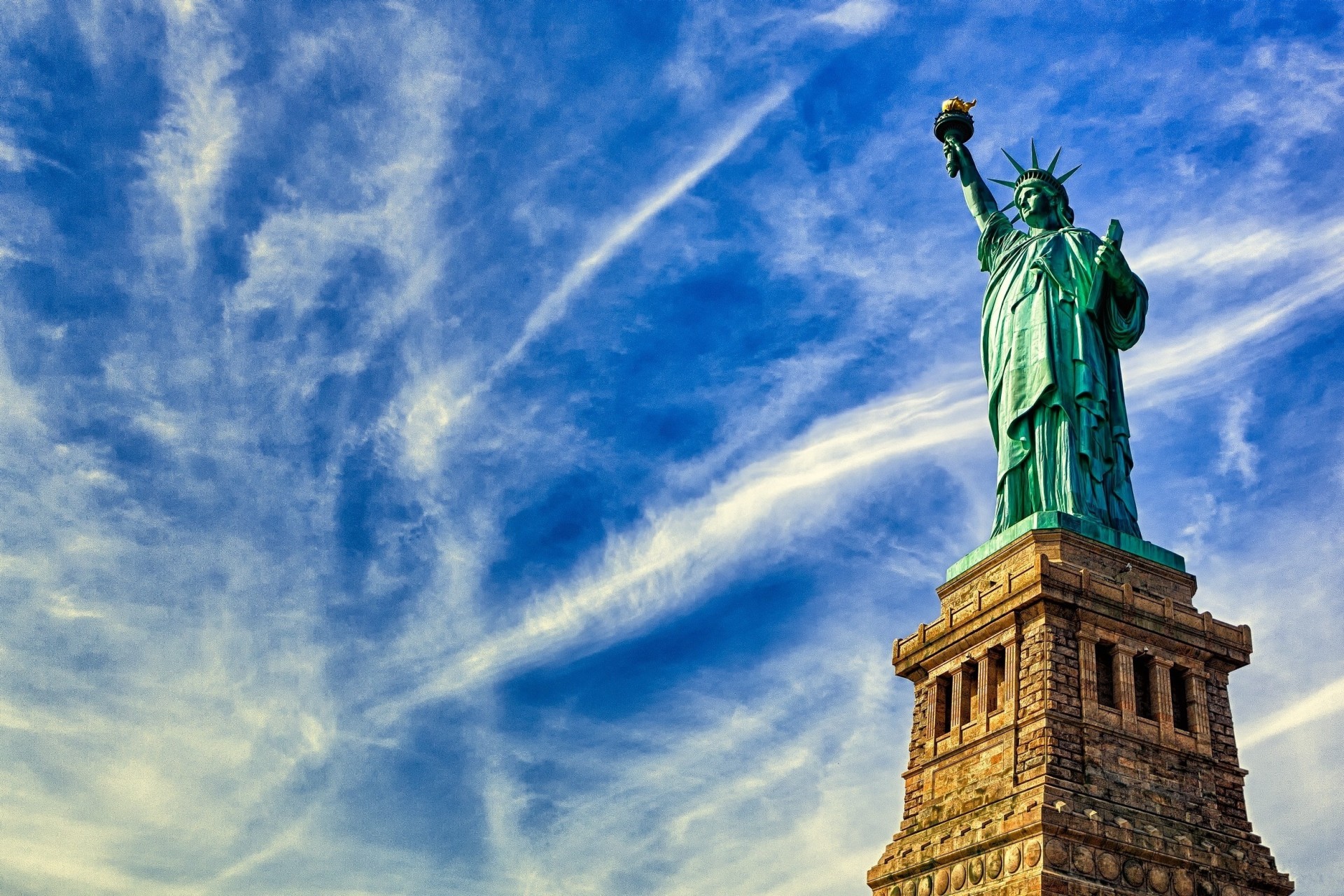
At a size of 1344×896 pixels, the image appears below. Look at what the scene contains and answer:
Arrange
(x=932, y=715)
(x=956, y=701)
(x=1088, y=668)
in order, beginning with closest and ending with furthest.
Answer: (x=1088, y=668), (x=956, y=701), (x=932, y=715)

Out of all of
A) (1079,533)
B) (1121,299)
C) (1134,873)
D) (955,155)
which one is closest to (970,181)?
(955,155)

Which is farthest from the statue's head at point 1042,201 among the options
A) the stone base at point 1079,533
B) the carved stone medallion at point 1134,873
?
the carved stone medallion at point 1134,873

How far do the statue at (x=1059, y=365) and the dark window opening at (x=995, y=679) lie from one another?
310 centimetres

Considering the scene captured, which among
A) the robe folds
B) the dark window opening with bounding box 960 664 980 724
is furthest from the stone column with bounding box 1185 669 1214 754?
the dark window opening with bounding box 960 664 980 724

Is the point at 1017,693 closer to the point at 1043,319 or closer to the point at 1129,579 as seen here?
the point at 1129,579

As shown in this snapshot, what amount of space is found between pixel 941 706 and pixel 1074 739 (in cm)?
363

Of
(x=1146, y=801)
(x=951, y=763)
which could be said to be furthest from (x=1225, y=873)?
(x=951, y=763)

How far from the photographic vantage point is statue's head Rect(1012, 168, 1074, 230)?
3177 cm

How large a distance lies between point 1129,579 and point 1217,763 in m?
3.82

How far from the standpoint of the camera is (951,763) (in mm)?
25516

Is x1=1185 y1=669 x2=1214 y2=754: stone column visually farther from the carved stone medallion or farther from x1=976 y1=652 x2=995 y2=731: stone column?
x1=976 y1=652 x2=995 y2=731: stone column

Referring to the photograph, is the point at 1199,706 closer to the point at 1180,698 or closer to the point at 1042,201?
the point at 1180,698

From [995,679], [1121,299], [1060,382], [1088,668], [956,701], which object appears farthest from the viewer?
[1121,299]

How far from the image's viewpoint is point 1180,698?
2570cm
